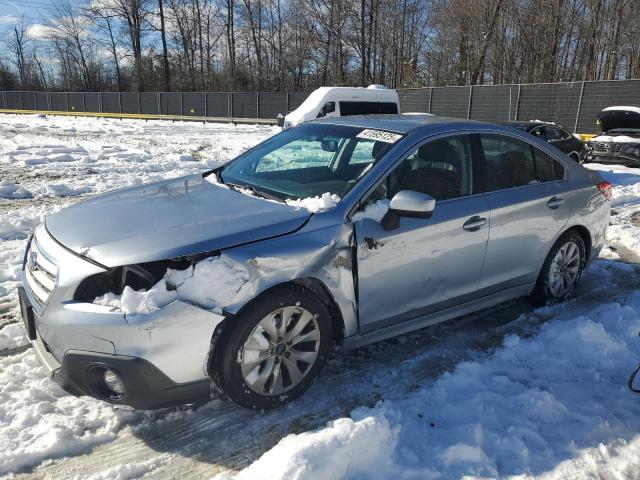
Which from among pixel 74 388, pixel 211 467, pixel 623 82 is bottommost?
pixel 211 467

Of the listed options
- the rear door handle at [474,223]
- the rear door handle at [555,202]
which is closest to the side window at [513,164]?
the rear door handle at [555,202]

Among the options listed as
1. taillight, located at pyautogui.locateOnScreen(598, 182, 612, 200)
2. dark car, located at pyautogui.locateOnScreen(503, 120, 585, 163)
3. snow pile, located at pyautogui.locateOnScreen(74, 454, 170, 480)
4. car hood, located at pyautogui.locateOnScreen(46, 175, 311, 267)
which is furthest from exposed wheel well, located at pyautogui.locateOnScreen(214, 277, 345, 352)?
dark car, located at pyautogui.locateOnScreen(503, 120, 585, 163)

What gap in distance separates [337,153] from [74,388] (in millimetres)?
2285

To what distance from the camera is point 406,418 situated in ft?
9.70

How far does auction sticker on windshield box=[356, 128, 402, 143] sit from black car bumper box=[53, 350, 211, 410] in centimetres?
199

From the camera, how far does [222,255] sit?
274 centimetres

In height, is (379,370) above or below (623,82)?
below

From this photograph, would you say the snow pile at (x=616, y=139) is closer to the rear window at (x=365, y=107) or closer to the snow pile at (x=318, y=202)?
the rear window at (x=365, y=107)

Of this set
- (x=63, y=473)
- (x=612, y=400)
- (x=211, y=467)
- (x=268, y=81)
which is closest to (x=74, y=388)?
(x=63, y=473)

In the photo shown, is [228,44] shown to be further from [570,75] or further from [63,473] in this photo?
[63,473]

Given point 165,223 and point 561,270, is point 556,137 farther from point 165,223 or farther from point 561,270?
point 165,223

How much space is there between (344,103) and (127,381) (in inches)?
607

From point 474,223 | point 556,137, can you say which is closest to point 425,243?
point 474,223

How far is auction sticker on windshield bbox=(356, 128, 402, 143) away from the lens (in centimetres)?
361
